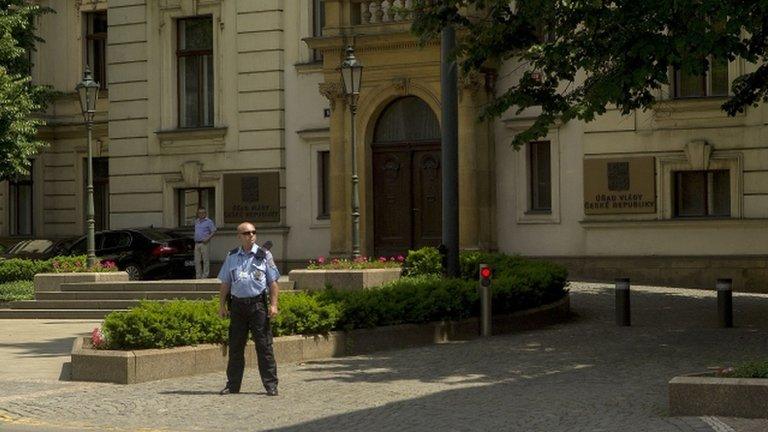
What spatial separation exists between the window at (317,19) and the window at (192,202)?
14.7 ft

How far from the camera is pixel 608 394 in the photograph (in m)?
15.5

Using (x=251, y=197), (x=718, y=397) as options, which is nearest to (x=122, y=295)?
(x=251, y=197)

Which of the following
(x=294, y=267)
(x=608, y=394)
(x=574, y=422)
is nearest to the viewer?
(x=574, y=422)

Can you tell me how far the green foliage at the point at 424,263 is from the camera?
2706 cm

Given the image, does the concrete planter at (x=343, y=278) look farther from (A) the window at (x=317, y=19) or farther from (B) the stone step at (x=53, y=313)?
(A) the window at (x=317, y=19)

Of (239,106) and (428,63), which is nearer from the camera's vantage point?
(428,63)

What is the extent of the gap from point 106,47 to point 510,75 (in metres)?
13.2

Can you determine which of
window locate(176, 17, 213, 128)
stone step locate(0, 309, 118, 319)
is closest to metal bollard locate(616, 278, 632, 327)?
stone step locate(0, 309, 118, 319)

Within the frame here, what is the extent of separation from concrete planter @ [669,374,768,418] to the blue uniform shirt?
4822 millimetres

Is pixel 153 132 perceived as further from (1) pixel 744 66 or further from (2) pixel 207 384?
(2) pixel 207 384

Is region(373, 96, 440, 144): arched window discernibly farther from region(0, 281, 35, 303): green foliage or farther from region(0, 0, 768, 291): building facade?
region(0, 281, 35, 303): green foliage

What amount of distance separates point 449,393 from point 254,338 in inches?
84.2

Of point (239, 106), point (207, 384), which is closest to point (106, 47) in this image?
point (239, 106)

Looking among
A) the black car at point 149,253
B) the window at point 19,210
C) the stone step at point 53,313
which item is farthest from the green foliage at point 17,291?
the window at point 19,210
